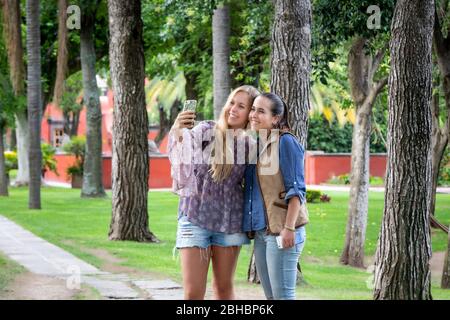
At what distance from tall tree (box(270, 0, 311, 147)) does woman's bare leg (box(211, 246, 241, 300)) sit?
4.72 m

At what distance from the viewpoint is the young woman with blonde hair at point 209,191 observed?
620cm

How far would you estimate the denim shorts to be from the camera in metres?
6.20

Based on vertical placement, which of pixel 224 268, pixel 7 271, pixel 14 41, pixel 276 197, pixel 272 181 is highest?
pixel 14 41

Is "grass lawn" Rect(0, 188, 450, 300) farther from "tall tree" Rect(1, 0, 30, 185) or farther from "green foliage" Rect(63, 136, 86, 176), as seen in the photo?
"green foliage" Rect(63, 136, 86, 176)

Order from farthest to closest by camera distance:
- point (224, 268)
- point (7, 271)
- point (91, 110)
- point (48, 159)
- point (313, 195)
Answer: point (48, 159) → point (313, 195) → point (91, 110) → point (7, 271) → point (224, 268)

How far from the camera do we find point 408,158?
960 cm

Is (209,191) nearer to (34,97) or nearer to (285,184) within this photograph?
(285,184)

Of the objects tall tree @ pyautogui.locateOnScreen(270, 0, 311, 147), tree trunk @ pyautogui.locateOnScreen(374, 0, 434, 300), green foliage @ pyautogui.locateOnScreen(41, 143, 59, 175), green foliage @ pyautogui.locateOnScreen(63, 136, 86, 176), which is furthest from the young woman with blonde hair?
green foliage @ pyautogui.locateOnScreen(41, 143, 59, 175)

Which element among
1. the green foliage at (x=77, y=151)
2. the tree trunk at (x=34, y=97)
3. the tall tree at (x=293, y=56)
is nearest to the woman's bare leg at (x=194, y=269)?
the tall tree at (x=293, y=56)

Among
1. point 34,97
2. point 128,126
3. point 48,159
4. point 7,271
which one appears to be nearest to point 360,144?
point 128,126

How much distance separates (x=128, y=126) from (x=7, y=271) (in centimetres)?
532

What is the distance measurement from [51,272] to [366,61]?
8.63 metres

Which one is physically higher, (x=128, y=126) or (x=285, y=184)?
(x=128, y=126)

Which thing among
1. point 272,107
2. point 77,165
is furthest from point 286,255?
point 77,165
